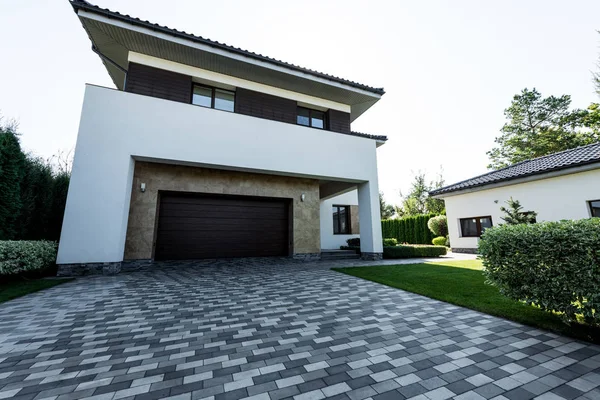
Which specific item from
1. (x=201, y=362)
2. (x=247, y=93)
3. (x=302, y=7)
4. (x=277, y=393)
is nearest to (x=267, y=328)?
(x=201, y=362)

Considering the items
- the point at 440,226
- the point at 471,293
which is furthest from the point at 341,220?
the point at 471,293

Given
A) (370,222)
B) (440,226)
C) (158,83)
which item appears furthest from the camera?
(440,226)

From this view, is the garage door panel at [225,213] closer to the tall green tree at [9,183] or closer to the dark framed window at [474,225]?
the tall green tree at [9,183]

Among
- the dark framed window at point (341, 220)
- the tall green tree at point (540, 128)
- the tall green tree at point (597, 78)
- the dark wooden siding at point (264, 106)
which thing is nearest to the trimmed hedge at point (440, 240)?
the dark framed window at point (341, 220)

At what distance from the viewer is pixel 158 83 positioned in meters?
7.63

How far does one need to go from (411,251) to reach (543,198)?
5977 mm

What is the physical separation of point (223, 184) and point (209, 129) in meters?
2.04

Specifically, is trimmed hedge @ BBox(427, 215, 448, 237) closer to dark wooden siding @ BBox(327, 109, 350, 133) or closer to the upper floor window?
dark wooden siding @ BBox(327, 109, 350, 133)

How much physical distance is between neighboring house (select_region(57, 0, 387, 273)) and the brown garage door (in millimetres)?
37

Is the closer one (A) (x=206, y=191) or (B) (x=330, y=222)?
(A) (x=206, y=191)

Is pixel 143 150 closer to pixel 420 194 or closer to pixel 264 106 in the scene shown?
pixel 264 106

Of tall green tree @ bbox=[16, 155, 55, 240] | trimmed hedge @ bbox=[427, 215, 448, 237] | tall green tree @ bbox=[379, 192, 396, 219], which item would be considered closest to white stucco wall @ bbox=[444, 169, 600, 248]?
trimmed hedge @ bbox=[427, 215, 448, 237]

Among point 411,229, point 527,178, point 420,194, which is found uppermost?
point 420,194

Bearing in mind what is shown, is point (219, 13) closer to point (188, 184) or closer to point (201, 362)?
point (188, 184)
